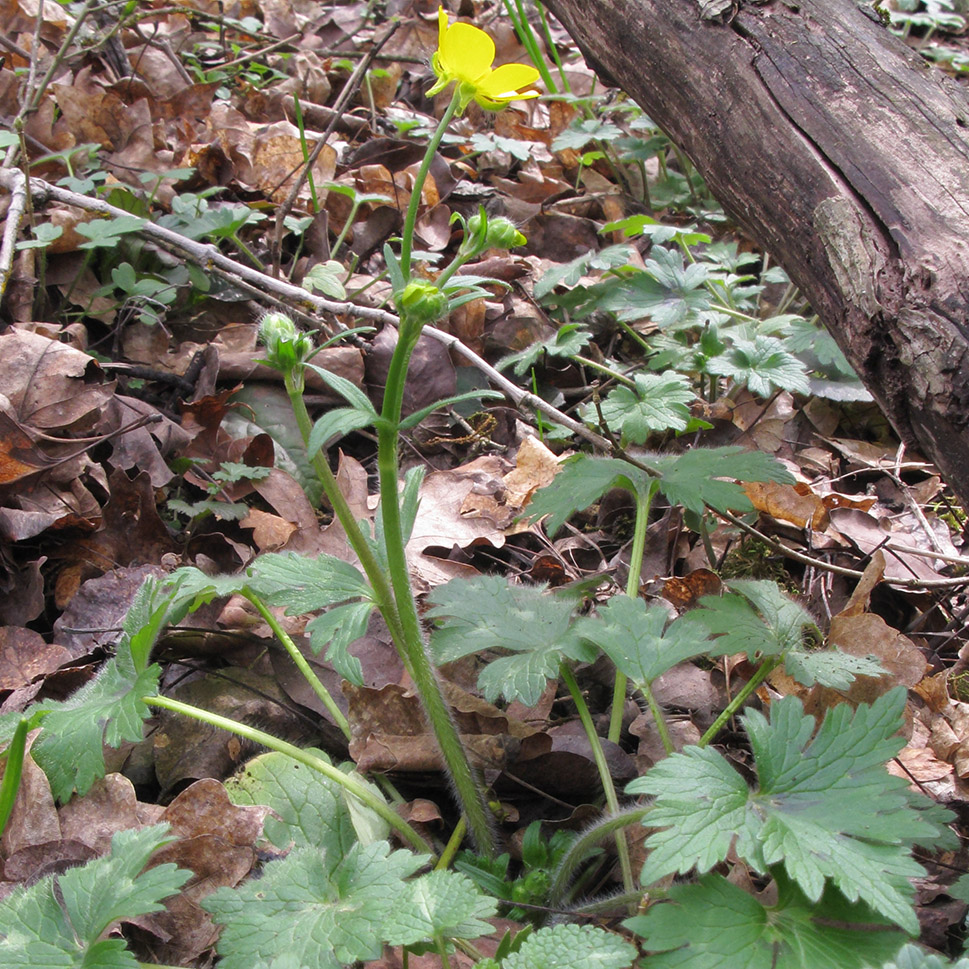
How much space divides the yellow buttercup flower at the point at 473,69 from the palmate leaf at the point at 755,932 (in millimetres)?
1325

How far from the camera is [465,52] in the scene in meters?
1.44

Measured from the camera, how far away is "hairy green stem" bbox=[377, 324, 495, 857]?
4.55 feet

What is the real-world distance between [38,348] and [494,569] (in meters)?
1.47

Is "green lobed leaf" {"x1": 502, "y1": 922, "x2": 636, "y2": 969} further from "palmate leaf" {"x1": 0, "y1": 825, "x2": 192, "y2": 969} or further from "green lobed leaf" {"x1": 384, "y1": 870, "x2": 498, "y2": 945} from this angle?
"palmate leaf" {"x1": 0, "y1": 825, "x2": 192, "y2": 969}

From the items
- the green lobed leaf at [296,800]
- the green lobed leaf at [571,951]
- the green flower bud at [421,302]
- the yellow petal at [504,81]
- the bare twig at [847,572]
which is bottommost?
the green lobed leaf at [296,800]

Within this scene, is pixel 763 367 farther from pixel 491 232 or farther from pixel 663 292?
pixel 491 232

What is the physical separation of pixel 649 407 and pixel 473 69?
3.33 ft

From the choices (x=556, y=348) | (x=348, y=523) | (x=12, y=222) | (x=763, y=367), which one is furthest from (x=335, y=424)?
(x=12, y=222)

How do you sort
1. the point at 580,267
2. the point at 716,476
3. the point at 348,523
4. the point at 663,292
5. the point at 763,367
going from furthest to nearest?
the point at 580,267, the point at 663,292, the point at 763,367, the point at 716,476, the point at 348,523

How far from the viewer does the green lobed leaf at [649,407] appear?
84.1 inches

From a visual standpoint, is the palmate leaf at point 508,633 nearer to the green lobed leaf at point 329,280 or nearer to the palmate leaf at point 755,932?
the palmate leaf at point 755,932

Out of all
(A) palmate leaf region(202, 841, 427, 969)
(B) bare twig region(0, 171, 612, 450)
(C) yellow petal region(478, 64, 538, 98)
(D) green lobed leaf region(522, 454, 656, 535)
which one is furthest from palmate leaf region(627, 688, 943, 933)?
(B) bare twig region(0, 171, 612, 450)

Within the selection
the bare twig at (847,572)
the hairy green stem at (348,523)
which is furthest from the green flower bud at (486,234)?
the bare twig at (847,572)

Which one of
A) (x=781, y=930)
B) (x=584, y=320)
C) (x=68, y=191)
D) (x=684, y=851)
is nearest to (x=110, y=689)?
(x=684, y=851)
